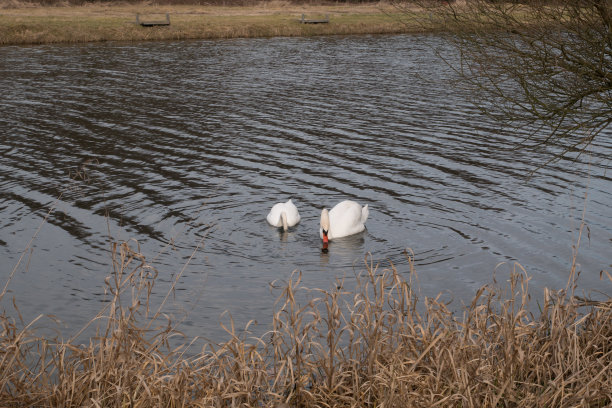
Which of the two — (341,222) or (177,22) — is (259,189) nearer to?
(341,222)

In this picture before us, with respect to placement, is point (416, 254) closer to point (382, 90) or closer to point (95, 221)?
point (95, 221)

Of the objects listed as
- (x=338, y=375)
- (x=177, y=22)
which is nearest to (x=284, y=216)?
(x=338, y=375)

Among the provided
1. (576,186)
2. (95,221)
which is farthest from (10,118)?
(576,186)

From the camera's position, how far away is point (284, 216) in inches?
516

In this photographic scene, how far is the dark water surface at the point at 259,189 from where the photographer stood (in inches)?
444

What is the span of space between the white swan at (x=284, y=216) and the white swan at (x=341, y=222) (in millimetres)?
539

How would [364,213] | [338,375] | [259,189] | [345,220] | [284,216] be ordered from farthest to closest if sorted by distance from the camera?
[259,189] < [364,213] < [284,216] < [345,220] < [338,375]

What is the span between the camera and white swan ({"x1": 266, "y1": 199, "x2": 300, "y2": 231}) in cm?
1318

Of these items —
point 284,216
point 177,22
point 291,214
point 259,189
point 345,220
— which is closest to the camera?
point 345,220

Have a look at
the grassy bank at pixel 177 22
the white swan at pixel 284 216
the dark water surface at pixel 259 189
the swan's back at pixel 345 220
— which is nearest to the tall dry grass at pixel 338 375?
the dark water surface at pixel 259 189

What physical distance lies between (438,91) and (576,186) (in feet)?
42.0

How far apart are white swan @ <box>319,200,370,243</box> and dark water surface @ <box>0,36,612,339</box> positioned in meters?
0.24

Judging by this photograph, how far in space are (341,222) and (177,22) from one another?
42.6 meters

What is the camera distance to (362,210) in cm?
1361
